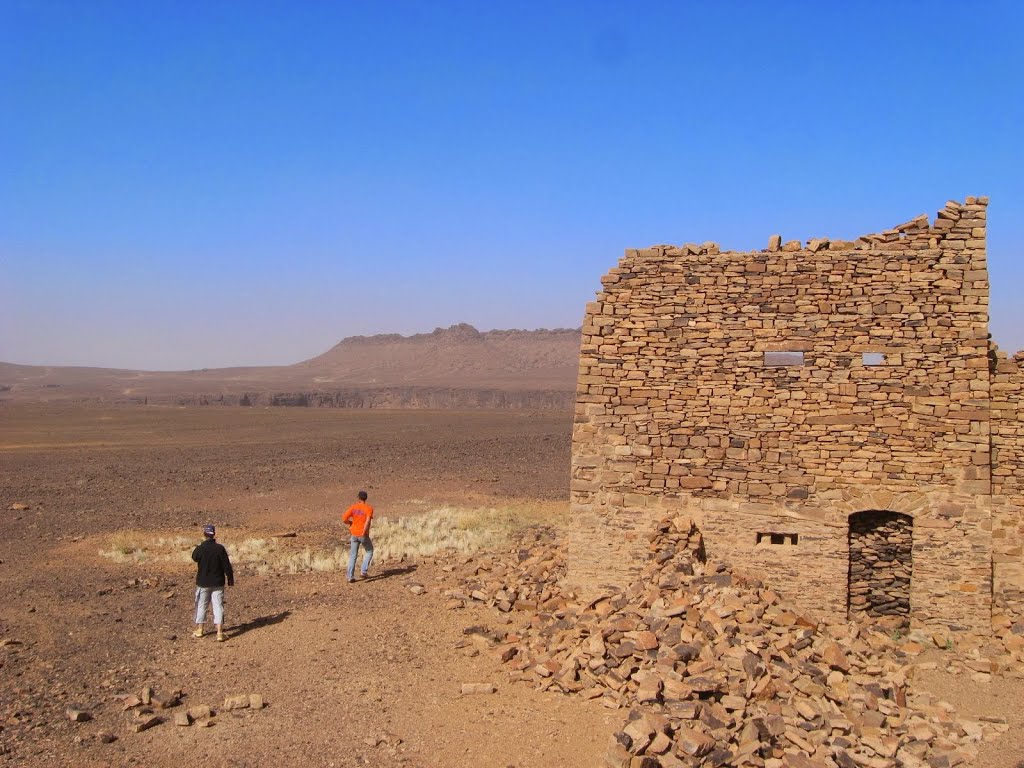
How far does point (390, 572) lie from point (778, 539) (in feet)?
23.8

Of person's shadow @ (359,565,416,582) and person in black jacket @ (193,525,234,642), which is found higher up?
person in black jacket @ (193,525,234,642)

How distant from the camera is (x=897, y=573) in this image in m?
11.4

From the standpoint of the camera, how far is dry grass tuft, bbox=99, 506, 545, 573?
1667 centimetres

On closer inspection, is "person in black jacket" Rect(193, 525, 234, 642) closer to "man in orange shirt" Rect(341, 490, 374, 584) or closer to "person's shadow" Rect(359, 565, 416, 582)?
"man in orange shirt" Rect(341, 490, 374, 584)

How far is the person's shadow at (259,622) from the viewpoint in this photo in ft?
39.5

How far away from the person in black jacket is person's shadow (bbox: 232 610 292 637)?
35cm

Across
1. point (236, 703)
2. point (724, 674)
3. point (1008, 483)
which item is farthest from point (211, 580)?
point (1008, 483)

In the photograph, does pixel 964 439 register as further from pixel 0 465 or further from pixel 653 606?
pixel 0 465

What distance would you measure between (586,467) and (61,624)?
7878 mm

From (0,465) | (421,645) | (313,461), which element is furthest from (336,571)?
(0,465)

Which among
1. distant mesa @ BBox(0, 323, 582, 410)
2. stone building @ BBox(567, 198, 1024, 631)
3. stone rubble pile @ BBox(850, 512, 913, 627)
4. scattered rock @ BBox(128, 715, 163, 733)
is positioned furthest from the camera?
distant mesa @ BBox(0, 323, 582, 410)

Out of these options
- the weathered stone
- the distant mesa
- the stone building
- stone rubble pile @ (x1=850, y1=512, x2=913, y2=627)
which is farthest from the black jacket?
the distant mesa

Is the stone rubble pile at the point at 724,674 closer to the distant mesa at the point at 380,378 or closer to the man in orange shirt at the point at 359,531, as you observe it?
the man in orange shirt at the point at 359,531

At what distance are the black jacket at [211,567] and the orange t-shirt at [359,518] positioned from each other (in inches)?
123
